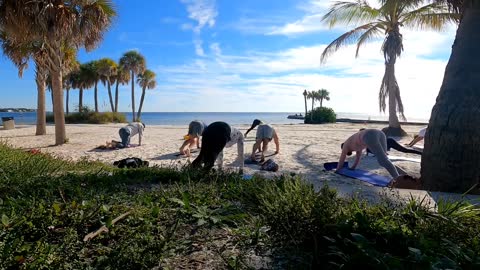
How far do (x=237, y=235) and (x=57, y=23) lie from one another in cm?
1310

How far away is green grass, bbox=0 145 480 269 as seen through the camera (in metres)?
1.70

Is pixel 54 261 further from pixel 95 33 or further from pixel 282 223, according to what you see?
pixel 95 33

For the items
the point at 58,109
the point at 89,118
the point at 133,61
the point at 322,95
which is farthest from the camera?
the point at 322,95

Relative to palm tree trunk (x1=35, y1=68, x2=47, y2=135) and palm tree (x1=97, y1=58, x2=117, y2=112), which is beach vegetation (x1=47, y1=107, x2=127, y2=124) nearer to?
palm tree (x1=97, y1=58, x2=117, y2=112)

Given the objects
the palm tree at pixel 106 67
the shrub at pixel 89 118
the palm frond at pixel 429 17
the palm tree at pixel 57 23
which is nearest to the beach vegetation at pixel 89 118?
the shrub at pixel 89 118

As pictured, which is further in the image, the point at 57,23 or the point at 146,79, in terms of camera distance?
the point at 146,79

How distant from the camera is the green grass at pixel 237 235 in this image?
170 cm

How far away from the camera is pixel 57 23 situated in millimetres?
12281

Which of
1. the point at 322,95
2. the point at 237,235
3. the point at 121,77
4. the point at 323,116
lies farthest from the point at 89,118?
the point at 322,95

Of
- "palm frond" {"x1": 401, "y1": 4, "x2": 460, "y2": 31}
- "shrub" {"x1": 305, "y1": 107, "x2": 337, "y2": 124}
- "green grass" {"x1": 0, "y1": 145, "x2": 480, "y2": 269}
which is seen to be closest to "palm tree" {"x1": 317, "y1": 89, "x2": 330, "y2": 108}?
"shrub" {"x1": 305, "y1": 107, "x2": 337, "y2": 124}

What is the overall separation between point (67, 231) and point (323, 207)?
5.36 feet

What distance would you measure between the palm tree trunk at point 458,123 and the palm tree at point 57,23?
12.4 meters

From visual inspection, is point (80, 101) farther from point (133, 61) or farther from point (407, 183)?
point (407, 183)

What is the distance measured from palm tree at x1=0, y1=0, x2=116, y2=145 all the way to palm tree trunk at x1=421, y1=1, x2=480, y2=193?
12450mm
